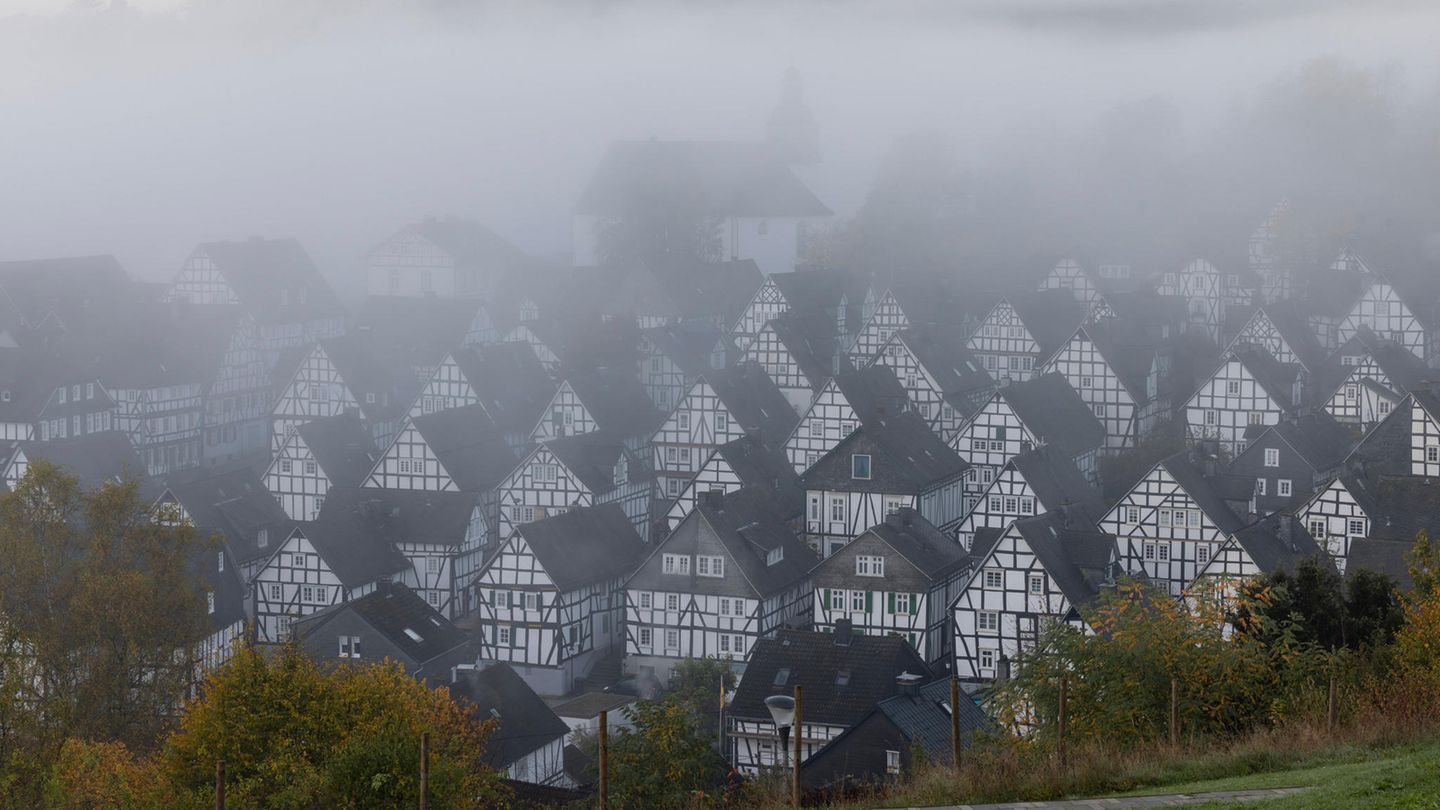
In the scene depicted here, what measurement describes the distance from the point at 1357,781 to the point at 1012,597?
25.2 meters

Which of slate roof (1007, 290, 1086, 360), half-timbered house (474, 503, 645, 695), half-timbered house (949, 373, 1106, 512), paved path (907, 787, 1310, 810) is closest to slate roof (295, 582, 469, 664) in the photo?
half-timbered house (474, 503, 645, 695)

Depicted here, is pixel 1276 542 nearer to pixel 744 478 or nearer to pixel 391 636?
pixel 744 478

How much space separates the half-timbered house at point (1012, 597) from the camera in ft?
143

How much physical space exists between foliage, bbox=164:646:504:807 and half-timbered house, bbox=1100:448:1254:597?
2353 centimetres

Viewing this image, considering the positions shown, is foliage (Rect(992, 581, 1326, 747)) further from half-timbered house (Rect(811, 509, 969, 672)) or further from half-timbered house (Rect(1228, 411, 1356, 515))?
half-timbered house (Rect(1228, 411, 1356, 515))

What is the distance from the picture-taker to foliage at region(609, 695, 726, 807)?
96.0 ft

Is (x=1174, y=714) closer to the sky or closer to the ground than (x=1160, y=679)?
closer to the ground

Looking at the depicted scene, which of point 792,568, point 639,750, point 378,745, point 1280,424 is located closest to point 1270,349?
point 1280,424

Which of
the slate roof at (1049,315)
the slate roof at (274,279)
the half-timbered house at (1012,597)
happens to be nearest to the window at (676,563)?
the half-timbered house at (1012,597)

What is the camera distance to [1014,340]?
77438 millimetres

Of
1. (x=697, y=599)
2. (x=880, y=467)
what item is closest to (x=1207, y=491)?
(x=880, y=467)

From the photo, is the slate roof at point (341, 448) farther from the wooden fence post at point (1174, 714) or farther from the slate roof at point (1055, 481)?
the wooden fence post at point (1174, 714)

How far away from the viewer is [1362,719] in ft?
76.4

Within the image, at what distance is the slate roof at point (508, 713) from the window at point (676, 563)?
758cm
